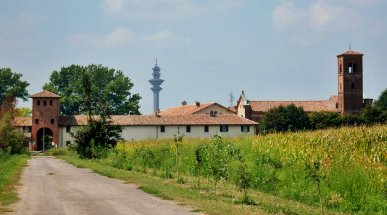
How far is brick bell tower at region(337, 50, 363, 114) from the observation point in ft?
398

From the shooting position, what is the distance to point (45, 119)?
98.2 metres

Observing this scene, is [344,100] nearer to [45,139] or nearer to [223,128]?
[223,128]

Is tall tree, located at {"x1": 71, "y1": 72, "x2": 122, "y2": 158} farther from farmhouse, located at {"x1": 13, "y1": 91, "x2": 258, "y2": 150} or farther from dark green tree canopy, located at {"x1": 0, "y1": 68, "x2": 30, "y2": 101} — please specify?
dark green tree canopy, located at {"x1": 0, "y1": 68, "x2": 30, "y2": 101}

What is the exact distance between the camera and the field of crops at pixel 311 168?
17.8 m

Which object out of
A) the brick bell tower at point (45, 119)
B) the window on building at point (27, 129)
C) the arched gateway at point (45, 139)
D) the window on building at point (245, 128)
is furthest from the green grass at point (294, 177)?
the window on building at point (27, 129)

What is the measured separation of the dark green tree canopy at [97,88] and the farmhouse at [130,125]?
61.3 feet

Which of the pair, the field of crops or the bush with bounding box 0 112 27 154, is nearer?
the field of crops

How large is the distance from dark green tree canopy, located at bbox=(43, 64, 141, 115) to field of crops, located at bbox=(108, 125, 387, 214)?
294ft

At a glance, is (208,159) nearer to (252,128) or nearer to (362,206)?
(362,206)

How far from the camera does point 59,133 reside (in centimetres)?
9850

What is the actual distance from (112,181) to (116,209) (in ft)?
32.7

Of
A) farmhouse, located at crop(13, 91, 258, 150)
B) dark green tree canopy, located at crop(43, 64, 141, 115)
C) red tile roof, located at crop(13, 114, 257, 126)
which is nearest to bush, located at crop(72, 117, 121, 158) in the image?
farmhouse, located at crop(13, 91, 258, 150)

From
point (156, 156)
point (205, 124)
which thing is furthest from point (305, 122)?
point (156, 156)

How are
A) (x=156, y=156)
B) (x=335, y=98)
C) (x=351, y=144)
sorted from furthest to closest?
(x=335, y=98) < (x=156, y=156) < (x=351, y=144)
